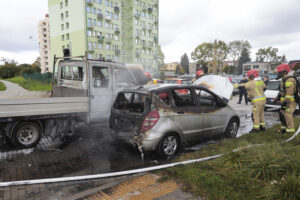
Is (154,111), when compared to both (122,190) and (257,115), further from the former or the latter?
(257,115)

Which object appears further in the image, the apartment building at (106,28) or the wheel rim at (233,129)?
the apartment building at (106,28)

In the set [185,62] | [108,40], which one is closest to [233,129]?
[108,40]

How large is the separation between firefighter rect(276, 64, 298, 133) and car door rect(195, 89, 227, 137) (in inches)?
67.7

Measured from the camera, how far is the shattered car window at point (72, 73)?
6427 mm

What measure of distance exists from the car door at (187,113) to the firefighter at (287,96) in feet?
8.50

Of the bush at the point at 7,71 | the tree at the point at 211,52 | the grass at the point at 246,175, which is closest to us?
the grass at the point at 246,175

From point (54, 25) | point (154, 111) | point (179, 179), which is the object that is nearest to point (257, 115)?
point (154, 111)

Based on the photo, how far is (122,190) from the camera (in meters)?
3.24

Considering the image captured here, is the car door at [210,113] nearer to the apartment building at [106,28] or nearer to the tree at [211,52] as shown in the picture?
the apartment building at [106,28]

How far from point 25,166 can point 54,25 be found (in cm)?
4716

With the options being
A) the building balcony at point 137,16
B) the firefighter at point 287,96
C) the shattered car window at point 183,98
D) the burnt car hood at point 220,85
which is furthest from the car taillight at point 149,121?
the building balcony at point 137,16

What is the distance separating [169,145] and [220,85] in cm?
309

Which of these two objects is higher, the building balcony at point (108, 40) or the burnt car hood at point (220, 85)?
the building balcony at point (108, 40)

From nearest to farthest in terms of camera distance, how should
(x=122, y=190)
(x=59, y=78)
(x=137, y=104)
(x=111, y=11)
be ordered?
(x=122, y=190), (x=137, y=104), (x=59, y=78), (x=111, y=11)
